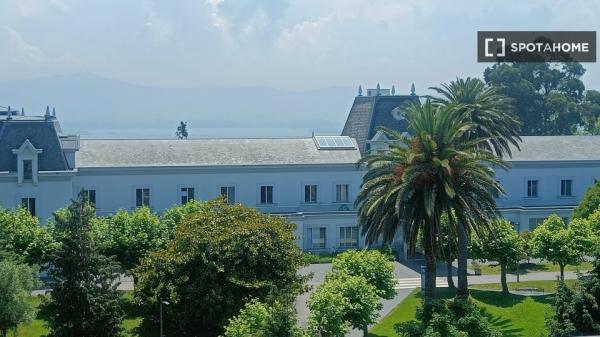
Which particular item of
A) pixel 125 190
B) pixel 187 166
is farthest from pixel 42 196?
pixel 187 166

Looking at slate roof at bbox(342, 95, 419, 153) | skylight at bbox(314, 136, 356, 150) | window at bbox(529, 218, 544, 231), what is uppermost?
slate roof at bbox(342, 95, 419, 153)

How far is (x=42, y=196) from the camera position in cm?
6344

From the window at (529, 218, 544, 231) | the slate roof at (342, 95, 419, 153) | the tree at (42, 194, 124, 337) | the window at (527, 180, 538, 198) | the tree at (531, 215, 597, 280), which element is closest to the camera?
the tree at (42, 194, 124, 337)

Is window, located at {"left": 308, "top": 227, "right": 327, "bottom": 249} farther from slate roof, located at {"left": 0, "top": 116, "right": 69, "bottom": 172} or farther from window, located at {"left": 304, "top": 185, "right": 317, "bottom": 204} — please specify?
slate roof, located at {"left": 0, "top": 116, "right": 69, "bottom": 172}

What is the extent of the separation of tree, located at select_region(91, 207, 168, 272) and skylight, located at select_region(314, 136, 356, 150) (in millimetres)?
25060

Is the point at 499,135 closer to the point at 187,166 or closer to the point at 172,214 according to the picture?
the point at 172,214

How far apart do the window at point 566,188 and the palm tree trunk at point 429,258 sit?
1372 inches

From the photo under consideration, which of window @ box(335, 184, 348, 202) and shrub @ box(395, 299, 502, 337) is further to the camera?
window @ box(335, 184, 348, 202)

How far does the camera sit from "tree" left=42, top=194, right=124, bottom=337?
40.8 m

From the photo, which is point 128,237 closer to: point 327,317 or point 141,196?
point 327,317

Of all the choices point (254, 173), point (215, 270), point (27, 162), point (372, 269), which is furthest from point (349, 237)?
point (215, 270)

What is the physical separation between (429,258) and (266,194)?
28.0 meters

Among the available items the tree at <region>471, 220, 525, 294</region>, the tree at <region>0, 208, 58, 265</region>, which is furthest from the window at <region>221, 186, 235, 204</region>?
the tree at <region>471, 220, 525, 294</region>

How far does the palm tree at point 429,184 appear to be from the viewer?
43031 mm
